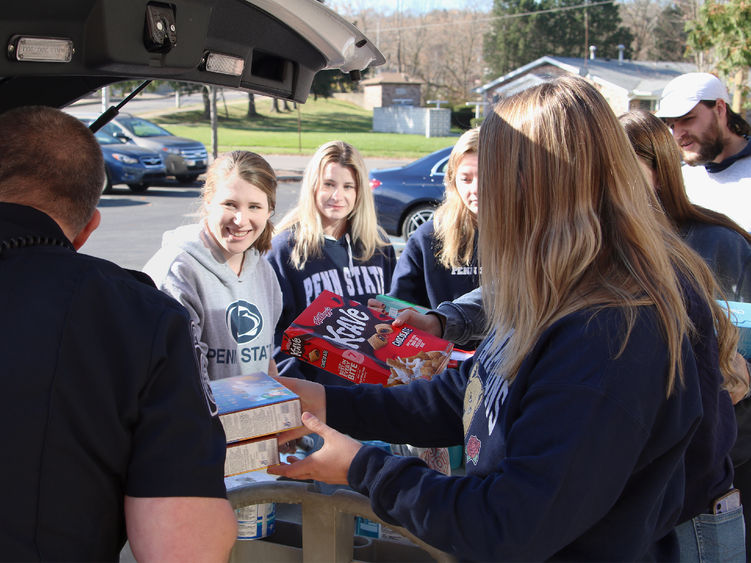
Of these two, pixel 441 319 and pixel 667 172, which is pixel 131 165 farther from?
pixel 667 172

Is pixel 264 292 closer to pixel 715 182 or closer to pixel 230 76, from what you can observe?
pixel 230 76

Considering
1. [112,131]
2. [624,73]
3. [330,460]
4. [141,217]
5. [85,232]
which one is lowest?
[141,217]

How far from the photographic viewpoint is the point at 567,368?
1357 mm

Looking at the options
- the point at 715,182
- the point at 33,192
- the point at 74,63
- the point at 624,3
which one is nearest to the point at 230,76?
the point at 74,63

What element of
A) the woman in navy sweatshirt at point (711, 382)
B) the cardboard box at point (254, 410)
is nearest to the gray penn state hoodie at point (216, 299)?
the cardboard box at point (254, 410)

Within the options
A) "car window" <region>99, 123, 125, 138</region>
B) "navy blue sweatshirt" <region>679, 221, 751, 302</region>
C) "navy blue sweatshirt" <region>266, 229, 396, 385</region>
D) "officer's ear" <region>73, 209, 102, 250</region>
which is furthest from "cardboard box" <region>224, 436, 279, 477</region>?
"car window" <region>99, 123, 125, 138</region>

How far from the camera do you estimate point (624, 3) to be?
66875mm

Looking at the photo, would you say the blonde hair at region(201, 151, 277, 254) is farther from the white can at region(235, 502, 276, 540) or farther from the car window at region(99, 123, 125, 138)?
the car window at region(99, 123, 125, 138)

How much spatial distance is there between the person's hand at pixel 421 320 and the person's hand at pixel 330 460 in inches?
45.4

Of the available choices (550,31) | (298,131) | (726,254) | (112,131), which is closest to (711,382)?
(726,254)

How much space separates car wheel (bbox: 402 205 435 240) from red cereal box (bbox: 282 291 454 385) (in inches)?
367

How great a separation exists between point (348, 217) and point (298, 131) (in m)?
34.9

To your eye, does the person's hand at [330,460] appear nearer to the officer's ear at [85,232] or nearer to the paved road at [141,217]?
the officer's ear at [85,232]

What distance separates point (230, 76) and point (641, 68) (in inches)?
2023
